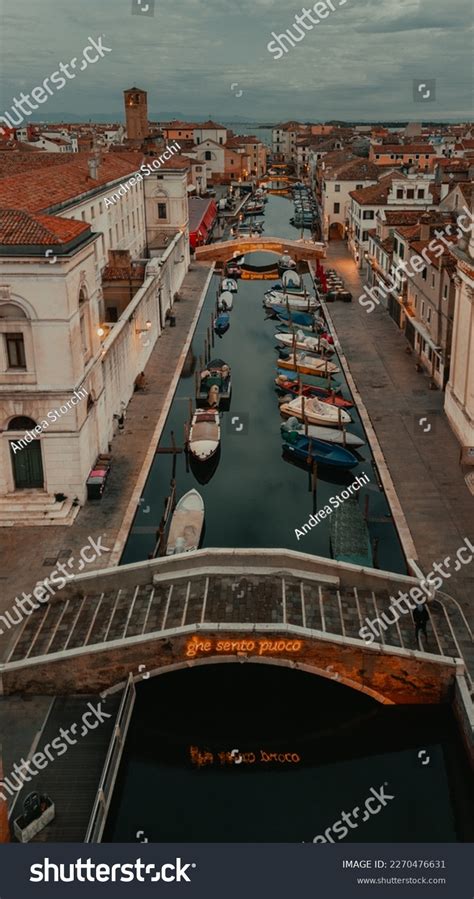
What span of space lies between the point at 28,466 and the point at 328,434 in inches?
631

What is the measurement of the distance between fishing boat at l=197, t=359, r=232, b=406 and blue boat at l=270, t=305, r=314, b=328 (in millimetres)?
16495

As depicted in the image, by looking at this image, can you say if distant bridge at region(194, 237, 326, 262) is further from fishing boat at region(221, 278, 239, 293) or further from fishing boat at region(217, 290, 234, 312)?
fishing boat at region(217, 290, 234, 312)

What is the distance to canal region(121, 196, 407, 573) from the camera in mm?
32688

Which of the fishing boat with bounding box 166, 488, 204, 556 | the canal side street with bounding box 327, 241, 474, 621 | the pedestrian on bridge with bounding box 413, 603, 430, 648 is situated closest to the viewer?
the pedestrian on bridge with bounding box 413, 603, 430, 648

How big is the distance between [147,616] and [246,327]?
153 ft

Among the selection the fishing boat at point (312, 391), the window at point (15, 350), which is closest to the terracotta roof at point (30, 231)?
the window at point (15, 350)

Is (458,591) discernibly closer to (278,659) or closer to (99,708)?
(278,659)

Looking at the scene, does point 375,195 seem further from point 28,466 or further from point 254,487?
point 28,466

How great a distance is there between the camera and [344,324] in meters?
62.8

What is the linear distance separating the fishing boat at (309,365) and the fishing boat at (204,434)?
10439mm

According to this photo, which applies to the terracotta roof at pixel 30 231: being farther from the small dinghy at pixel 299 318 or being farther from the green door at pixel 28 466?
the small dinghy at pixel 299 318

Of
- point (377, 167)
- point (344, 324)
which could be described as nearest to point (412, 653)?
point (344, 324)

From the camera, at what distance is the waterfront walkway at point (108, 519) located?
28031 mm

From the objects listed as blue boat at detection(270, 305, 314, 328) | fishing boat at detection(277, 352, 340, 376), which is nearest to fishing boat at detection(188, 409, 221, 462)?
fishing boat at detection(277, 352, 340, 376)
